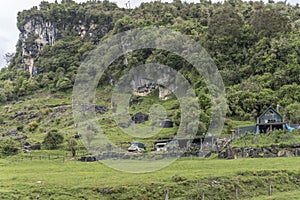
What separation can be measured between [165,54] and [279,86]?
37.8m

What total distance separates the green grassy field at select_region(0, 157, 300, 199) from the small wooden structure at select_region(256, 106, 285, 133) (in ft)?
68.2

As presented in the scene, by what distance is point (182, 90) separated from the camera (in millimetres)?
99812

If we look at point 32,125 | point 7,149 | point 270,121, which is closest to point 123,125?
point 32,125

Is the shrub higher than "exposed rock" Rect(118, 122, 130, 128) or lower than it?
lower

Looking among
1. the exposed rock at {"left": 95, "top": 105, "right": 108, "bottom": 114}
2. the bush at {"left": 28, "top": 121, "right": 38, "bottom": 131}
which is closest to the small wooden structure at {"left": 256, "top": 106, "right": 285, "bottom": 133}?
the exposed rock at {"left": 95, "top": 105, "right": 108, "bottom": 114}

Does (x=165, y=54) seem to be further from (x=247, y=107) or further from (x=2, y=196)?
(x=2, y=196)

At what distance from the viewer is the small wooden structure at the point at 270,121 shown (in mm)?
61719

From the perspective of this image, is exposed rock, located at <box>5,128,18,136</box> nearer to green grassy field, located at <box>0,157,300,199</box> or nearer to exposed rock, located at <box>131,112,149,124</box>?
exposed rock, located at <box>131,112,149,124</box>

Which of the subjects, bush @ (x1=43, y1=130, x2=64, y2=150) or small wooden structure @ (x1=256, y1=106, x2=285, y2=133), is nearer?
small wooden structure @ (x1=256, y1=106, x2=285, y2=133)

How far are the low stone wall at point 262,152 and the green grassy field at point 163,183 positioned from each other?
236 inches

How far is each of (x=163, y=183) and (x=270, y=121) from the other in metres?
33.3

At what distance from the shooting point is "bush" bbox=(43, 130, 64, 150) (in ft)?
230

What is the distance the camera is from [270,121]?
206ft

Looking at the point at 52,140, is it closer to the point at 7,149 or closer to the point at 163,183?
the point at 7,149
